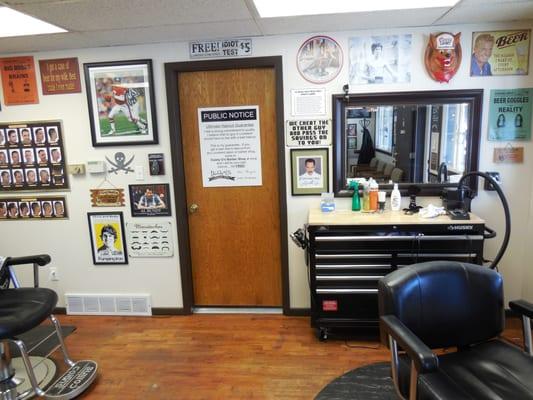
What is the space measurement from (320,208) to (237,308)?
1.15 m

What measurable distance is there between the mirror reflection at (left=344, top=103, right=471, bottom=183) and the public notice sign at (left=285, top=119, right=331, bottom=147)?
0.15 m

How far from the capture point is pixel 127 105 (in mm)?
2980

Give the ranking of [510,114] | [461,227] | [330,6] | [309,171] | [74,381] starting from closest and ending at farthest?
[330,6]
[74,381]
[461,227]
[510,114]
[309,171]

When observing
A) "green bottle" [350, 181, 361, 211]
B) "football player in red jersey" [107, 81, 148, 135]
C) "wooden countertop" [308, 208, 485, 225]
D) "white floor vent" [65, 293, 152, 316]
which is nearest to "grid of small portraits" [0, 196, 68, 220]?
"white floor vent" [65, 293, 152, 316]

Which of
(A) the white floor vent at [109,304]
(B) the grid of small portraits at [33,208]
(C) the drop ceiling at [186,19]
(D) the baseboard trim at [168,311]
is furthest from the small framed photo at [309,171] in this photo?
(B) the grid of small portraits at [33,208]

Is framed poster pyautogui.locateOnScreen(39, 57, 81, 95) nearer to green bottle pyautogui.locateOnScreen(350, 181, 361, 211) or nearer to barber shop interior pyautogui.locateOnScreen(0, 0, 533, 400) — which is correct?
barber shop interior pyautogui.locateOnScreen(0, 0, 533, 400)

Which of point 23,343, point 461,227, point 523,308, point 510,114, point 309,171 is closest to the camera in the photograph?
point 523,308

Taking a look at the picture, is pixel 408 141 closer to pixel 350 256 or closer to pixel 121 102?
pixel 350 256

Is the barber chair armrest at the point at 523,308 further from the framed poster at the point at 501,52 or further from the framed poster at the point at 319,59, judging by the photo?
the framed poster at the point at 319,59

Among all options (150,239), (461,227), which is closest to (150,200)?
(150,239)

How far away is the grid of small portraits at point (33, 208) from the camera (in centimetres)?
319

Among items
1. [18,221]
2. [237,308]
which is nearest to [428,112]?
[237,308]

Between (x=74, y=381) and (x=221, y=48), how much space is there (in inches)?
96.6

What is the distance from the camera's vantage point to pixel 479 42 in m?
2.64
